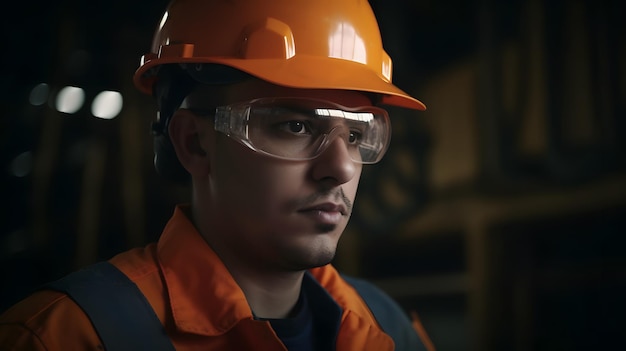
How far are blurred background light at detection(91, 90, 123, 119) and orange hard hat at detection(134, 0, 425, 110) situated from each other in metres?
0.86

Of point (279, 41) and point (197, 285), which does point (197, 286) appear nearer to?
point (197, 285)

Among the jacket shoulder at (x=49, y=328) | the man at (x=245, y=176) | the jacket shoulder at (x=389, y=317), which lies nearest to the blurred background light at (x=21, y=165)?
the man at (x=245, y=176)

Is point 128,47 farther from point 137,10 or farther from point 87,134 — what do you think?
point 87,134

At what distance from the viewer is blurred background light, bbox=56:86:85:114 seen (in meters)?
2.06

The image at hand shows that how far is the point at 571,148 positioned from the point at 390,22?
0.94 m

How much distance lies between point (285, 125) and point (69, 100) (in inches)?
44.7

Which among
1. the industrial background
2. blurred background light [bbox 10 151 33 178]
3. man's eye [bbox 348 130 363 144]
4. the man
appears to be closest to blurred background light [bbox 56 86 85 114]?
the industrial background

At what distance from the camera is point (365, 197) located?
274cm

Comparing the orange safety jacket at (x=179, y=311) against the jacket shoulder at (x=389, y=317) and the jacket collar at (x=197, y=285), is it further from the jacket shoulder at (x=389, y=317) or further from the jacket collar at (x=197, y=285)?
the jacket shoulder at (x=389, y=317)

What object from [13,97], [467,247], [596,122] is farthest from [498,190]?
[13,97]

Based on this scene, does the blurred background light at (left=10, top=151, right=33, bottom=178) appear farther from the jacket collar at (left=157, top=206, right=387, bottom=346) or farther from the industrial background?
the jacket collar at (left=157, top=206, right=387, bottom=346)

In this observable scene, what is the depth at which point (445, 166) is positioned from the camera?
263 cm

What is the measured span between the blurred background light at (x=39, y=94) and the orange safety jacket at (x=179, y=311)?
34.4 inches

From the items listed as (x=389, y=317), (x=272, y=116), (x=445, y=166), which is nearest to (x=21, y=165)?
(x=272, y=116)
